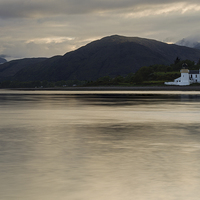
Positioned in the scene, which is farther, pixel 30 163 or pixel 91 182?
pixel 30 163

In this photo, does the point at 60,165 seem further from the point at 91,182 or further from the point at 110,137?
the point at 110,137

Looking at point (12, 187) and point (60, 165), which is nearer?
point (12, 187)

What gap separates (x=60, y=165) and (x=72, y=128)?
13601 millimetres

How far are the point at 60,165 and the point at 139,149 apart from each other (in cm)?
517

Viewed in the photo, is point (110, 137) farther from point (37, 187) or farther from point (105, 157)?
point (37, 187)

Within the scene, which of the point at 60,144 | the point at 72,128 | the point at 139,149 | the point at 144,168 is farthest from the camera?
the point at 72,128

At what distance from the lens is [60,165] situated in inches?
563

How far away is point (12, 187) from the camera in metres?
11.1

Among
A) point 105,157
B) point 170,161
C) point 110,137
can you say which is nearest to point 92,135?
point 110,137

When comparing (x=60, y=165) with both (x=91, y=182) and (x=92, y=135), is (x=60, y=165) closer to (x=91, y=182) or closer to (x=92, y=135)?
(x=91, y=182)

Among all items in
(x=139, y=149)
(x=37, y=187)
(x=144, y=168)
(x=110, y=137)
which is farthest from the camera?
(x=110, y=137)

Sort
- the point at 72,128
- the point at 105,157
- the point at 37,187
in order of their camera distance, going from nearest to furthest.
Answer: the point at 37,187 < the point at 105,157 < the point at 72,128

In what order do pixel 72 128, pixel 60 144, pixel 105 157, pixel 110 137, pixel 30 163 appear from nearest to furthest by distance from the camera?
1. pixel 30 163
2. pixel 105 157
3. pixel 60 144
4. pixel 110 137
5. pixel 72 128

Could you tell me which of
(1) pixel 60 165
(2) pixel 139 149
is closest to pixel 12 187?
(1) pixel 60 165
